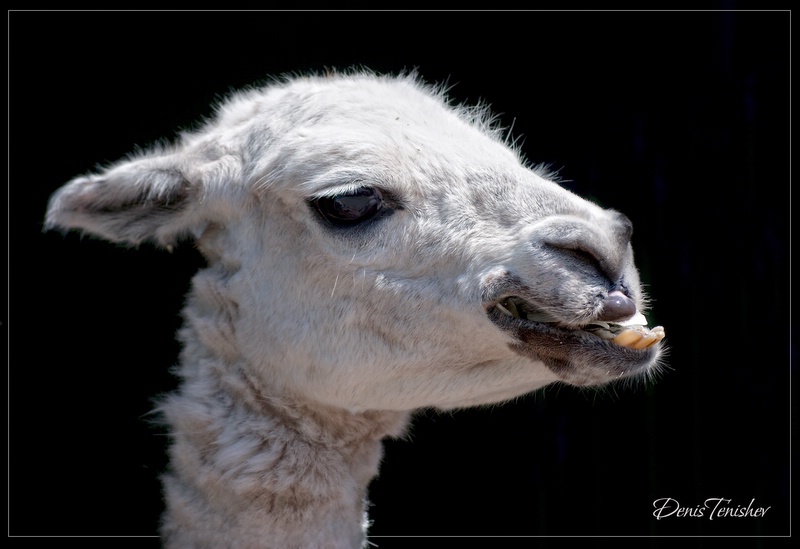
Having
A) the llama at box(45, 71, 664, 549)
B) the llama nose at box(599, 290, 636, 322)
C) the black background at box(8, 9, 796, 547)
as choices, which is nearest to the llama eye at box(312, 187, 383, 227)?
the llama at box(45, 71, 664, 549)

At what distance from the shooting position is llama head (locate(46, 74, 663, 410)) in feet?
6.54

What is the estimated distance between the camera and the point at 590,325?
Answer: 2.02 metres

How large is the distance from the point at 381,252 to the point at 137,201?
980 mm

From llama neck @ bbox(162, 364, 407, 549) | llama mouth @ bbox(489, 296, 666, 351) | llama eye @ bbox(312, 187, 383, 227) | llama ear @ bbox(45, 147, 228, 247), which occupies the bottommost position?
llama neck @ bbox(162, 364, 407, 549)

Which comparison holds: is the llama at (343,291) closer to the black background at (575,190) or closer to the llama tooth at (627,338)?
the llama tooth at (627,338)

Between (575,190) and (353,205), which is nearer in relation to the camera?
(353,205)

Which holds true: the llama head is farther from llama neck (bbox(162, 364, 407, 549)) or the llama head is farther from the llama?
llama neck (bbox(162, 364, 407, 549))

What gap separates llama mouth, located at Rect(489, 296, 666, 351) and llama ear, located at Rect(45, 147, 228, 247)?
1.16 m

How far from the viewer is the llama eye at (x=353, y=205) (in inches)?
87.7

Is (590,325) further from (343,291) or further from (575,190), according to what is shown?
(575,190)

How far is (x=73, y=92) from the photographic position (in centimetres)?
476

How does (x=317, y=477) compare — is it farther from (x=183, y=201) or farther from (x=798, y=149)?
(x=798, y=149)

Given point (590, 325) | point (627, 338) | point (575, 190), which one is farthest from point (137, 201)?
point (575, 190)

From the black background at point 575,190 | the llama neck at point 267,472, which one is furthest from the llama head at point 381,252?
the black background at point 575,190
